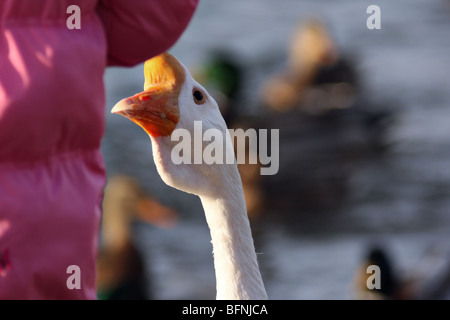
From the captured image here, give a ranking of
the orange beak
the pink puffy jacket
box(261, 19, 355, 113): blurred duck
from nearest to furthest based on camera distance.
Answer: the pink puffy jacket → the orange beak → box(261, 19, 355, 113): blurred duck

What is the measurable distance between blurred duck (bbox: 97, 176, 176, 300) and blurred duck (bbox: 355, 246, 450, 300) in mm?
1852

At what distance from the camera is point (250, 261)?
2.58 metres

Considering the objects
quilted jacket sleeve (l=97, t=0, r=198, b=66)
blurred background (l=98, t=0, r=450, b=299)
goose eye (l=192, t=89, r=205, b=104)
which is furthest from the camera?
blurred background (l=98, t=0, r=450, b=299)

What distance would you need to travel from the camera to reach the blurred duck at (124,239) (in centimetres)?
740

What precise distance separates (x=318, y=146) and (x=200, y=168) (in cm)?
829

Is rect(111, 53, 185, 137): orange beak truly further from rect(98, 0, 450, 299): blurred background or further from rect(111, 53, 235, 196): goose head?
rect(98, 0, 450, 299): blurred background

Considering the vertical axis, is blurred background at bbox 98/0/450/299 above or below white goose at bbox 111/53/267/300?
above

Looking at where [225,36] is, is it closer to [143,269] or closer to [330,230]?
[330,230]

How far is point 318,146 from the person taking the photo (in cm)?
1060

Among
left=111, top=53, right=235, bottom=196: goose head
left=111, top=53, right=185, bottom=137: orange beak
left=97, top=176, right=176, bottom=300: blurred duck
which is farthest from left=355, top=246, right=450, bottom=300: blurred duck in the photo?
left=111, top=53, right=185, bottom=137: orange beak

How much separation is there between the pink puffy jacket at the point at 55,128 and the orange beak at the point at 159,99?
0.59 ft

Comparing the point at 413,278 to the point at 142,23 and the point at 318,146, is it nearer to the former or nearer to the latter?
the point at 318,146

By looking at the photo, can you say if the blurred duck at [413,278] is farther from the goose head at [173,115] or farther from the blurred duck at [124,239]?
the goose head at [173,115]

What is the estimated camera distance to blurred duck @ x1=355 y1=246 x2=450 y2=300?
7.08 meters
